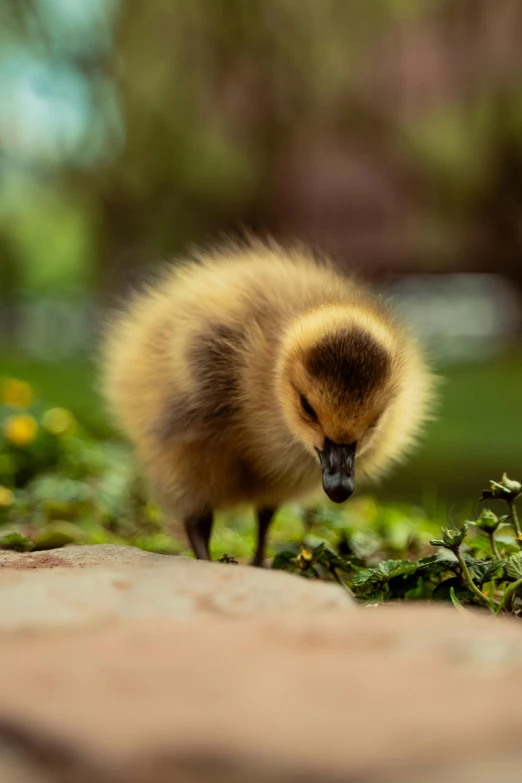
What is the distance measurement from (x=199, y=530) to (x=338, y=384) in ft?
2.68

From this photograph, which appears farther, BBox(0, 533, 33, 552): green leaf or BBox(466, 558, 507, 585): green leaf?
BBox(0, 533, 33, 552): green leaf

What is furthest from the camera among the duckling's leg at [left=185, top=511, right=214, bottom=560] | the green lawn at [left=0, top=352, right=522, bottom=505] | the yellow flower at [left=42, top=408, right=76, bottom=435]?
the green lawn at [left=0, top=352, right=522, bottom=505]

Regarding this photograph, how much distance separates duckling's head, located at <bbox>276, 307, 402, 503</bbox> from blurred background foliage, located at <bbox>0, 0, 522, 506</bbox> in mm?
3766

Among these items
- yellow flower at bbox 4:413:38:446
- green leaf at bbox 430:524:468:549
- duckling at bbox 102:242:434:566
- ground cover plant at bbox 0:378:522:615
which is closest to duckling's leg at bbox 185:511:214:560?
duckling at bbox 102:242:434:566

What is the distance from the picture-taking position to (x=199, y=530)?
305cm

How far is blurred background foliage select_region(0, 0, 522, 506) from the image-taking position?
27.8 ft

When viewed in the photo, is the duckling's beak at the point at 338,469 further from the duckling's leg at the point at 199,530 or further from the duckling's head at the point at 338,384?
the duckling's leg at the point at 199,530

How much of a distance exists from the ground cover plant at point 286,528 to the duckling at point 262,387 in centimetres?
23

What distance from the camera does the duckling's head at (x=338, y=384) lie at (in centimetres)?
247

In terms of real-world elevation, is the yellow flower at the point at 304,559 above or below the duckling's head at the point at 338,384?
below

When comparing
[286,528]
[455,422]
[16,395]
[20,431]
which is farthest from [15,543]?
[455,422]

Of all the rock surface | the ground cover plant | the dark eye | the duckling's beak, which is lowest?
the ground cover plant

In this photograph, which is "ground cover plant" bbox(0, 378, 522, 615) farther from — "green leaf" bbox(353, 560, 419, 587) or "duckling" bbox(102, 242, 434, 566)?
"duckling" bbox(102, 242, 434, 566)

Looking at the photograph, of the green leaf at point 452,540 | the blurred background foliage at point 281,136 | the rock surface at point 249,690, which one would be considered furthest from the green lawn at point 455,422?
the rock surface at point 249,690
